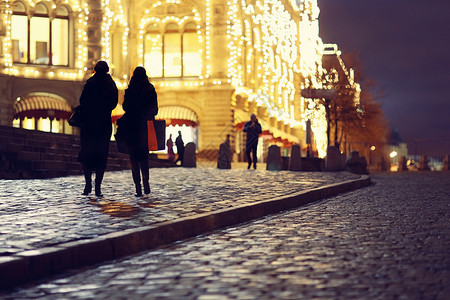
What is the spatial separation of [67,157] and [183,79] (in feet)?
81.6

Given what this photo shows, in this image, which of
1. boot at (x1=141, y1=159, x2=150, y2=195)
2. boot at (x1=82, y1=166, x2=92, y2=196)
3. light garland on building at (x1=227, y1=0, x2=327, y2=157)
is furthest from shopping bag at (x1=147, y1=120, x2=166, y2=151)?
light garland on building at (x1=227, y1=0, x2=327, y2=157)

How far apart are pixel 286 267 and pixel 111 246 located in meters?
1.60

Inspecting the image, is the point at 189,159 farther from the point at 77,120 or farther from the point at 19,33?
the point at 77,120

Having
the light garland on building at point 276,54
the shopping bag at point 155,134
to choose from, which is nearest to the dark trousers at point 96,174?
the shopping bag at point 155,134

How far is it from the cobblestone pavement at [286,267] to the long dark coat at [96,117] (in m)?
2.61

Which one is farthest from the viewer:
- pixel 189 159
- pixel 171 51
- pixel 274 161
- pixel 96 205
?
pixel 171 51

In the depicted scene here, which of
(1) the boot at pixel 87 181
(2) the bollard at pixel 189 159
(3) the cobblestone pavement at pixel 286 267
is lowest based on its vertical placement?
(3) the cobblestone pavement at pixel 286 267

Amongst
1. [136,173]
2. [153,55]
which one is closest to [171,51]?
[153,55]

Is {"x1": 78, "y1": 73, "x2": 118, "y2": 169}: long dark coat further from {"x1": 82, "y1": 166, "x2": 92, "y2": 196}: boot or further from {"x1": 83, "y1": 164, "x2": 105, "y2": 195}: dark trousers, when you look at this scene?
{"x1": 82, "y1": 166, "x2": 92, "y2": 196}: boot

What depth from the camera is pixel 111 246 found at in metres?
6.64

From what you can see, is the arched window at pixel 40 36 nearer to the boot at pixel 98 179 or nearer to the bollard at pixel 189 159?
the bollard at pixel 189 159

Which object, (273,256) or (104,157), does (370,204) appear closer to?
(104,157)

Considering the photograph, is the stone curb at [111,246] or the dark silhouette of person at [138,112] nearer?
the stone curb at [111,246]

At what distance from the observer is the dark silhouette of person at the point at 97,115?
1049cm
